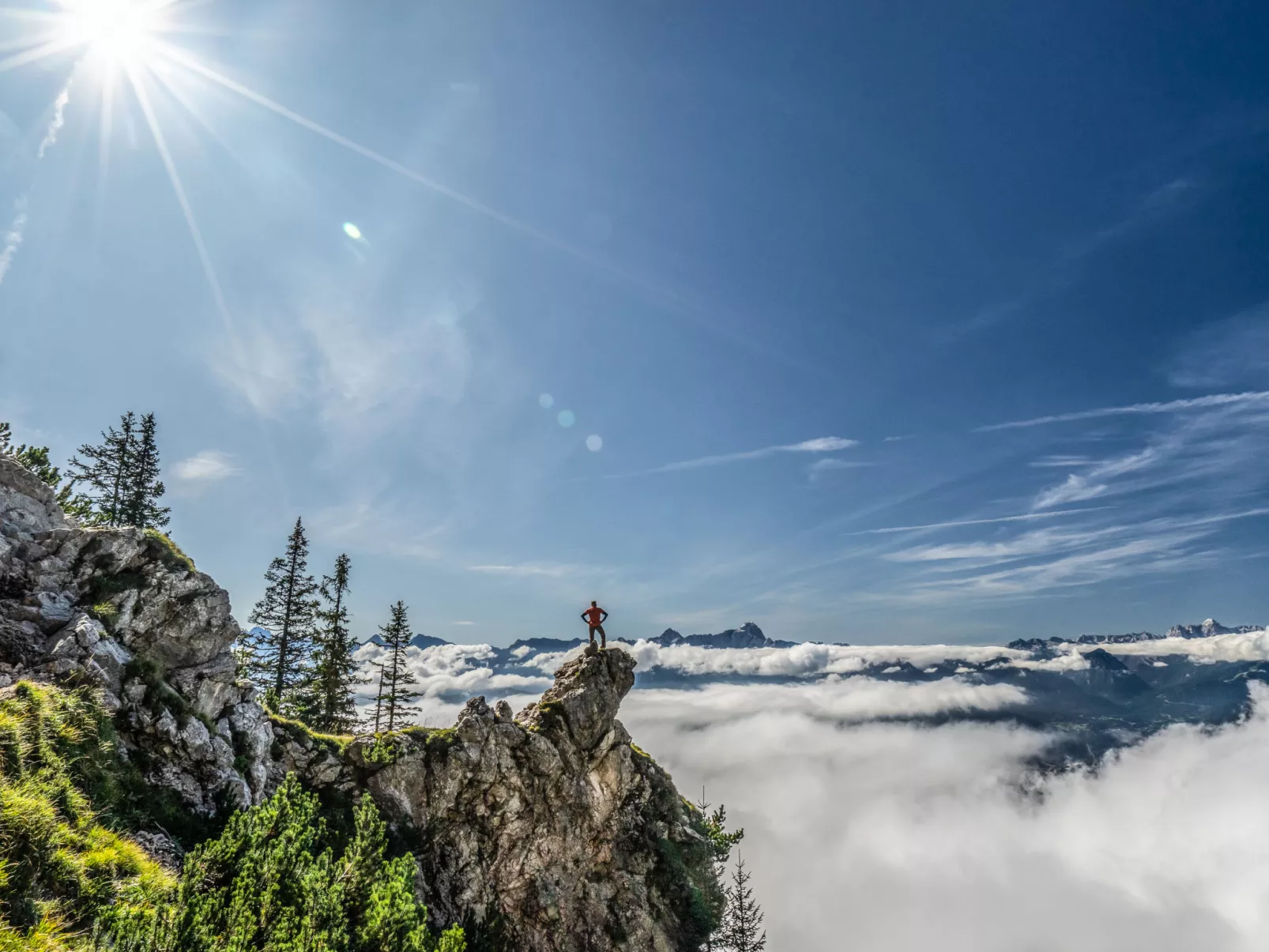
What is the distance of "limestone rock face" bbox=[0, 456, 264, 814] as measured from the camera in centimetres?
1938

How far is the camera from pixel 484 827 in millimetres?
30938

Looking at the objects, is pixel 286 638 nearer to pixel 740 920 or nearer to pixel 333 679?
pixel 333 679

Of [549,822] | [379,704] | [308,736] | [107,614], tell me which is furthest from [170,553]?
[549,822]

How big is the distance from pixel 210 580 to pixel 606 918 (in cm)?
2939

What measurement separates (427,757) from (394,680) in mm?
16992

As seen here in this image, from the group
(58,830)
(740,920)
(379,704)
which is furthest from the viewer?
(740,920)

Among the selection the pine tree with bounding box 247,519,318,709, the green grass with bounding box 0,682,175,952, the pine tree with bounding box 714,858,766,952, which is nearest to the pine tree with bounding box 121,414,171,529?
the pine tree with bounding box 247,519,318,709

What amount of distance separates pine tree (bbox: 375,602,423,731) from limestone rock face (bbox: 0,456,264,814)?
19852 mm

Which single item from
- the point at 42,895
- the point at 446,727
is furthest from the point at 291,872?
the point at 446,727

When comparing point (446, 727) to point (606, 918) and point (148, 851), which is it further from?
point (148, 851)

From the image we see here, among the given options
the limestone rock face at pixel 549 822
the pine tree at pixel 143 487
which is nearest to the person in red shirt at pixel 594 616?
the limestone rock face at pixel 549 822

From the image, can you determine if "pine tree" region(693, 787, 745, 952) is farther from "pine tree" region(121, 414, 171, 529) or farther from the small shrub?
"pine tree" region(121, 414, 171, 529)

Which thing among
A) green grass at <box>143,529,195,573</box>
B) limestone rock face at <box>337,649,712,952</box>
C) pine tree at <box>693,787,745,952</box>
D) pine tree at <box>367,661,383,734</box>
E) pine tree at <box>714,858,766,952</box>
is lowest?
pine tree at <box>714,858,766,952</box>

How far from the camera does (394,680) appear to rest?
150 feet
